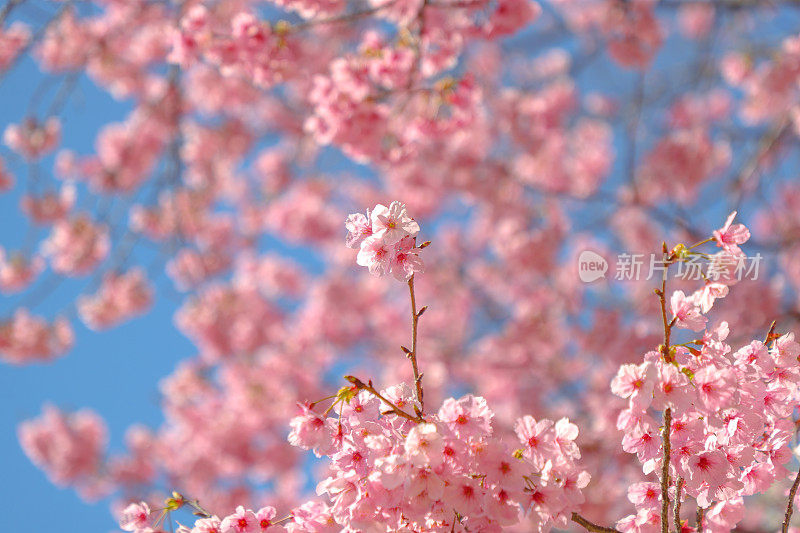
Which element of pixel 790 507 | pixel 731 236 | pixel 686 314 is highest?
pixel 731 236

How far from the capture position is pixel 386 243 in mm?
1658

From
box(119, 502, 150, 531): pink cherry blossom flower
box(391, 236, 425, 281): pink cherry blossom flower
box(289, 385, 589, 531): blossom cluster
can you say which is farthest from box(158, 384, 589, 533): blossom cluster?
box(391, 236, 425, 281): pink cherry blossom flower

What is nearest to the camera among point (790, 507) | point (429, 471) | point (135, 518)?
point (429, 471)

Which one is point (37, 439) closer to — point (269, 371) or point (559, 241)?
point (269, 371)

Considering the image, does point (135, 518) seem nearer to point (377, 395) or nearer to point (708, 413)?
point (377, 395)

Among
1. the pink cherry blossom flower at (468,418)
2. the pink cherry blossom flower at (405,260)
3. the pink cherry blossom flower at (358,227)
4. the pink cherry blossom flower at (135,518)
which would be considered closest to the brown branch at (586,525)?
A: the pink cherry blossom flower at (468,418)

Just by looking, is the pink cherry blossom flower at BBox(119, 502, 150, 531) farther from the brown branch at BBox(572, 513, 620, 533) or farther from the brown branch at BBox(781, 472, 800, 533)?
the brown branch at BBox(781, 472, 800, 533)

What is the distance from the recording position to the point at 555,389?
7359mm

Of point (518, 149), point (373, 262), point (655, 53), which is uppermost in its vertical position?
point (518, 149)

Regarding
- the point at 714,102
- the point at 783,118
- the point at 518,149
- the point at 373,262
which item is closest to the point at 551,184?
the point at 518,149

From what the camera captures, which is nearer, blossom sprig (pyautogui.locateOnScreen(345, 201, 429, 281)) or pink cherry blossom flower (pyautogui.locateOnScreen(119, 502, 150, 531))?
blossom sprig (pyautogui.locateOnScreen(345, 201, 429, 281))

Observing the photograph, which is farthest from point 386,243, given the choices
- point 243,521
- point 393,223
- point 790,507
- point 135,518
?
point 790,507

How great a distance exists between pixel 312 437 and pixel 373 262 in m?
0.46

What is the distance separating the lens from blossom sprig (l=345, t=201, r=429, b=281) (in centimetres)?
164
